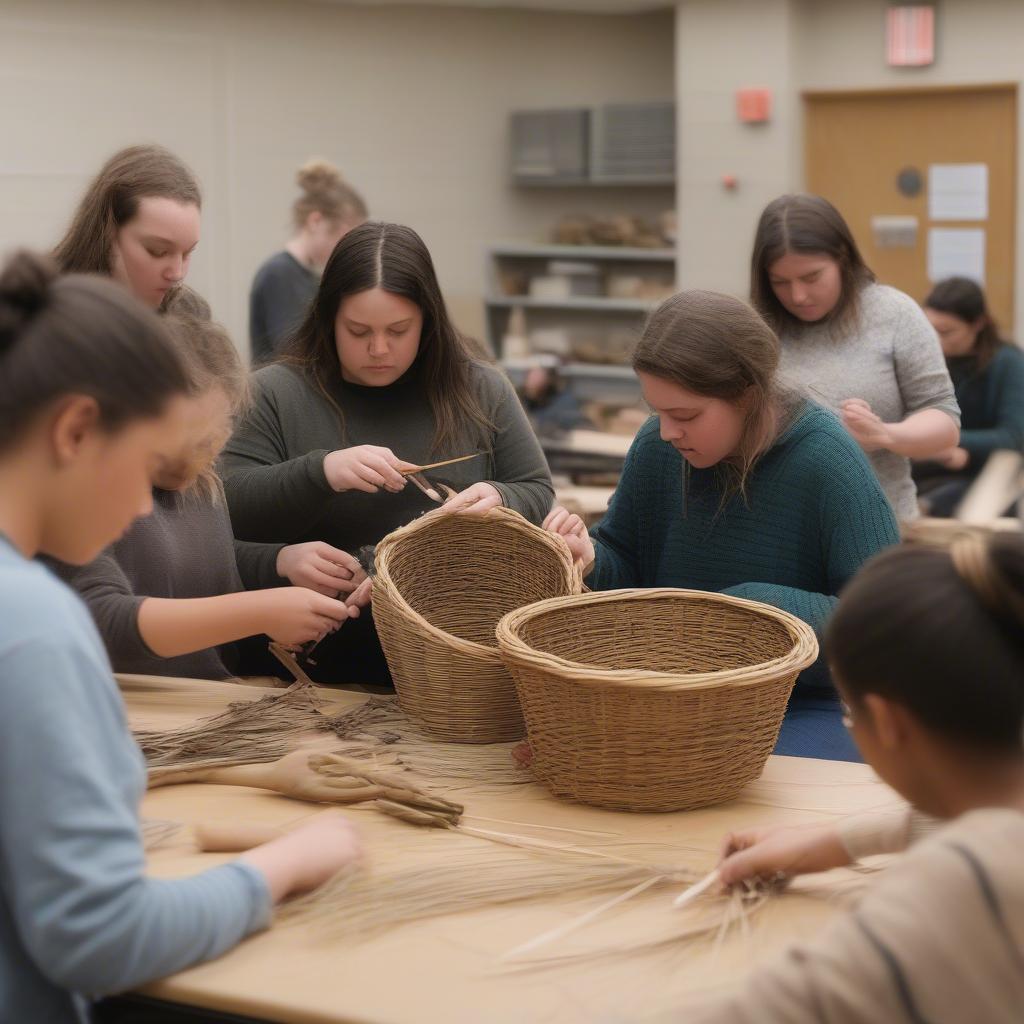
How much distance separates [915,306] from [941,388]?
194mm

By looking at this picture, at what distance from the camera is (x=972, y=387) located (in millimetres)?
4523

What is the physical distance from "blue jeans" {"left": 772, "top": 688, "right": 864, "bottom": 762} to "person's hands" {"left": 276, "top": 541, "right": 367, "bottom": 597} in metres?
0.68

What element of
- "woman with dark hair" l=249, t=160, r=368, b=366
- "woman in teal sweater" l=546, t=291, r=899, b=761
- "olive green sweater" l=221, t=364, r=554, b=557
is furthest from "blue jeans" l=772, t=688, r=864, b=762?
"woman with dark hair" l=249, t=160, r=368, b=366

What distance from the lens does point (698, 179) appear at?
7473 mm

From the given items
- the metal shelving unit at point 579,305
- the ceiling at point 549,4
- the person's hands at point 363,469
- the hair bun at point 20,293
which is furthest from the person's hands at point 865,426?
the ceiling at point 549,4

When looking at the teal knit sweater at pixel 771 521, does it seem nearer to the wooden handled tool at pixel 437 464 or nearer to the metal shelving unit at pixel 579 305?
the wooden handled tool at pixel 437 464

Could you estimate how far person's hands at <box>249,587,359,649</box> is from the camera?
1920 millimetres

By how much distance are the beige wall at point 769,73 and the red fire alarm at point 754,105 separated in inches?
1.9

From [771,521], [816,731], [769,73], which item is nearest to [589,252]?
[769,73]

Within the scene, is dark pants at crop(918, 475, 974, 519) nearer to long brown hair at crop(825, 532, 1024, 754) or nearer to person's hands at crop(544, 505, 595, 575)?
person's hands at crop(544, 505, 595, 575)

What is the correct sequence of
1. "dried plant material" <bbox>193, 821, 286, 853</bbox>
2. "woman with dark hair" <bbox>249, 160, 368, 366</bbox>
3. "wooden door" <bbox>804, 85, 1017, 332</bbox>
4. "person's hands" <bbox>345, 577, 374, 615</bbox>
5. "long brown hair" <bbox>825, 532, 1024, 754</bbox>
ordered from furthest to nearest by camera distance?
1. "wooden door" <bbox>804, 85, 1017, 332</bbox>
2. "woman with dark hair" <bbox>249, 160, 368, 366</bbox>
3. "person's hands" <bbox>345, 577, 374, 615</bbox>
4. "dried plant material" <bbox>193, 821, 286, 853</bbox>
5. "long brown hair" <bbox>825, 532, 1024, 754</bbox>

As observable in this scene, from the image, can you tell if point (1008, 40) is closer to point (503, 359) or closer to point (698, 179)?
point (698, 179)

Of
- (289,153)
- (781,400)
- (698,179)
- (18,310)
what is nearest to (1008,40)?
(698,179)

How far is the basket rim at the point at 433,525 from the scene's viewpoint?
1.88 m
